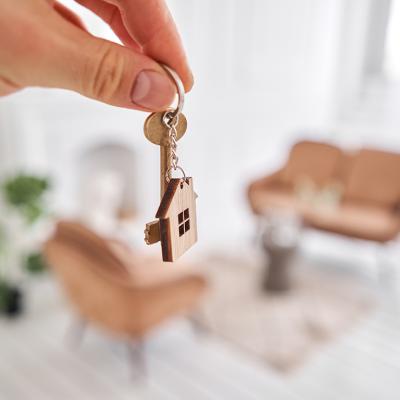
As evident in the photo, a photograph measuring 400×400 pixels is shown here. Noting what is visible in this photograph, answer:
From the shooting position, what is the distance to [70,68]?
2.42 ft

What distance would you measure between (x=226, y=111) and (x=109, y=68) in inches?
195

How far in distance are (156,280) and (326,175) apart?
2974 millimetres

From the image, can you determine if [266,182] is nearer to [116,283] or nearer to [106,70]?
[116,283]

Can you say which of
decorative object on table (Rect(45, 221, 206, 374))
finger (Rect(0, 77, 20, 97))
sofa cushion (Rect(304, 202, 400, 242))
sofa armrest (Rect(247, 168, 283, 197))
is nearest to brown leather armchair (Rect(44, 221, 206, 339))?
decorative object on table (Rect(45, 221, 206, 374))

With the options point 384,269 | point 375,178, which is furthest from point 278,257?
point 375,178

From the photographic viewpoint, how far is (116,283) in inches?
119

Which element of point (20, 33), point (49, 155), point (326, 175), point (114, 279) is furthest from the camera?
point (326, 175)

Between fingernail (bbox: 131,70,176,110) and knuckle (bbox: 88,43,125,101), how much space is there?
0.03m

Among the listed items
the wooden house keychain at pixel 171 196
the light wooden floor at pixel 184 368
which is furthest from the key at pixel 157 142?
the light wooden floor at pixel 184 368

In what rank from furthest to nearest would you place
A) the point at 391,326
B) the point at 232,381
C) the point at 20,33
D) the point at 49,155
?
1. the point at 49,155
2. the point at 391,326
3. the point at 232,381
4. the point at 20,33

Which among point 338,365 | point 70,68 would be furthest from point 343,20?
point 70,68

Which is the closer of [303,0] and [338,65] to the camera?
[303,0]

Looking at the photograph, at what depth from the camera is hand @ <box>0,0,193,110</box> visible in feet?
→ 2.26

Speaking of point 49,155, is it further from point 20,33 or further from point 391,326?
point 20,33
